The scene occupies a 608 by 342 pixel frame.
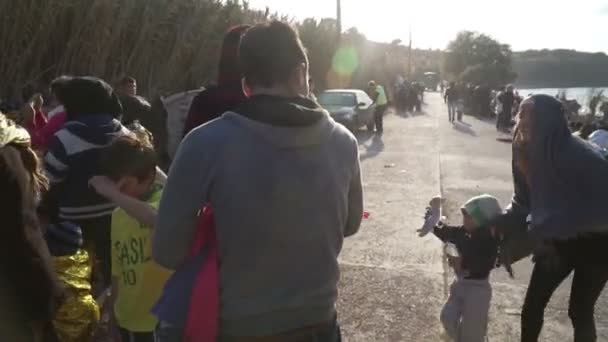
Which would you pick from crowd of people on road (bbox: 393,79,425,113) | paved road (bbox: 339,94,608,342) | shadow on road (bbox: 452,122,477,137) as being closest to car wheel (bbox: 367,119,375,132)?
shadow on road (bbox: 452,122,477,137)

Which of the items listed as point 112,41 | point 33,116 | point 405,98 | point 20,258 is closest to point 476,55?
point 405,98

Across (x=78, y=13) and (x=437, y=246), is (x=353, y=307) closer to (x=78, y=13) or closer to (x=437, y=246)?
(x=437, y=246)

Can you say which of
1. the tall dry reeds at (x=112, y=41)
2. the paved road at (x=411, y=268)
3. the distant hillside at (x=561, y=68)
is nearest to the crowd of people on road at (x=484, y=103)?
the paved road at (x=411, y=268)

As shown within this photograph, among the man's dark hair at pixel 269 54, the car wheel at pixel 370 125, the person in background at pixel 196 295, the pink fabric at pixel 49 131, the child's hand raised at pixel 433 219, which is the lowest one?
the car wheel at pixel 370 125

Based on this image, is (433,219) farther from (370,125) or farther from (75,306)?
(370,125)

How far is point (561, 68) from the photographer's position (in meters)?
123

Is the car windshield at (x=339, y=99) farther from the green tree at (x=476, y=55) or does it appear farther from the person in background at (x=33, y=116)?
the green tree at (x=476, y=55)

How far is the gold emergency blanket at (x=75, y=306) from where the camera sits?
94.2 inches

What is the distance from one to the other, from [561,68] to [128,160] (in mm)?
131843

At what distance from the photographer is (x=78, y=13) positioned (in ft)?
27.1

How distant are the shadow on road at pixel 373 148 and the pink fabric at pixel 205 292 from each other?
36.5ft

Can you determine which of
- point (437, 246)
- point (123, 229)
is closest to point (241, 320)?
point (123, 229)

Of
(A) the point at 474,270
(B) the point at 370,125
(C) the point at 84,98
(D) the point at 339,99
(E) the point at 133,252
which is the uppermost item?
(C) the point at 84,98

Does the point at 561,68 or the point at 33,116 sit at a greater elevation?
the point at 33,116
